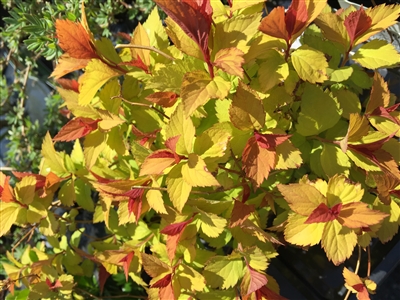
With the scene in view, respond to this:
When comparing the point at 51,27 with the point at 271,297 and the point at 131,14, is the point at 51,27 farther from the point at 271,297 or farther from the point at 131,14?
the point at 271,297

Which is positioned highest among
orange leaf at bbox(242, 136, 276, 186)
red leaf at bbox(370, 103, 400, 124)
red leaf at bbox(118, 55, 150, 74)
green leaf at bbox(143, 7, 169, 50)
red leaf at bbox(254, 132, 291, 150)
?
green leaf at bbox(143, 7, 169, 50)

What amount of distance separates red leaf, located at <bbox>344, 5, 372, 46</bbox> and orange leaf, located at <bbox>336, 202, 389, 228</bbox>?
0.83 feet

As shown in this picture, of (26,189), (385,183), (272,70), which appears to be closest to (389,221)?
(385,183)

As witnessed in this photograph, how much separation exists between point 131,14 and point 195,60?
0.68 metres

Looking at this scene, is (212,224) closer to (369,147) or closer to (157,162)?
(157,162)

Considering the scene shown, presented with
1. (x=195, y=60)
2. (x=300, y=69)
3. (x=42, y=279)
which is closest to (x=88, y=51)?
(x=195, y=60)

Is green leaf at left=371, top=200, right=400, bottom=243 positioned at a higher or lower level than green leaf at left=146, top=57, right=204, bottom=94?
lower

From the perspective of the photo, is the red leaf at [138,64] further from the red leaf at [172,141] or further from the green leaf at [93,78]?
the red leaf at [172,141]

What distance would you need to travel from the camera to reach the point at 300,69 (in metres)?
0.55

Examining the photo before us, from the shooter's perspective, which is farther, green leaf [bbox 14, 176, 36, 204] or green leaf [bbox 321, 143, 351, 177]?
green leaf [bbox 14, 176, 36, 204]

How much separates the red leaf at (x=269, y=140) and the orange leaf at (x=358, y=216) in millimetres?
127

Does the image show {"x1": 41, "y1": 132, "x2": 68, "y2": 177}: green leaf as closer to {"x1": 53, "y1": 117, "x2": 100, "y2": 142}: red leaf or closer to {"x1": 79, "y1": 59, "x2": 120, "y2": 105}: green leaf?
{"x1": 53, "y1": 117, "x2": 100, "y2": 142}: red leaf

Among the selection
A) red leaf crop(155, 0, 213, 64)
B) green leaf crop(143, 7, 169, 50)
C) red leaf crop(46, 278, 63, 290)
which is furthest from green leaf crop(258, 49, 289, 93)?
red leaf crop(46, 278, 63, 290)

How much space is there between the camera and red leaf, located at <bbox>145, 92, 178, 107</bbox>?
24.2 inches
